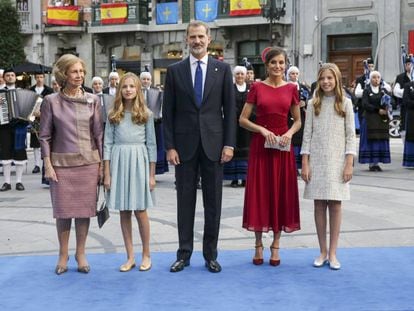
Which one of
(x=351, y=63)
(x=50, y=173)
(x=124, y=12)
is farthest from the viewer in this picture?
(x=124, y=12)

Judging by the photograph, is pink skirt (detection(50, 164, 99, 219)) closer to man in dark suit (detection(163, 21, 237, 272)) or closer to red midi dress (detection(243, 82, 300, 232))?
man in dark suit (detection(163, 21, 237, 272))

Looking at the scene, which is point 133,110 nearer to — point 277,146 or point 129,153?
point 129,153

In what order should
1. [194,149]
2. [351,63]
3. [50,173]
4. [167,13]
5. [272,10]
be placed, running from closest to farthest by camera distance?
[50,173]
[194,149]
[272,10]
[351,63]
[167,13]

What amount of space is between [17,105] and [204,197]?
249 inches

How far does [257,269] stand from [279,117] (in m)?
1.32

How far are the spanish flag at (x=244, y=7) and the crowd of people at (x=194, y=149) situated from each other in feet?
74.3

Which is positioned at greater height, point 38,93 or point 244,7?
point 244,7

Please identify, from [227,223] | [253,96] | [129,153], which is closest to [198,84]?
[253,96]

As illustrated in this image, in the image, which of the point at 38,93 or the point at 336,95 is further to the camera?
the point at 38,93

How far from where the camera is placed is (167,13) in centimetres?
3145

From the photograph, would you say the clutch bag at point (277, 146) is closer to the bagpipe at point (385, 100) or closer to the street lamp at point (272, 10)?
the bagpipe at point (385, 100)

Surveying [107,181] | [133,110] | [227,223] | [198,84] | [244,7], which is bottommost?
[227,223]

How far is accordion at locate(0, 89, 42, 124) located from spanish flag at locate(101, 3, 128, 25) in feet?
67.2

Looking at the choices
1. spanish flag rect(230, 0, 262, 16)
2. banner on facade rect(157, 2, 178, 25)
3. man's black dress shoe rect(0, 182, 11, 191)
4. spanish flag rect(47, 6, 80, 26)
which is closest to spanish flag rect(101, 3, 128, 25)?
banner on facade rect(157, 2, 178, 25)
